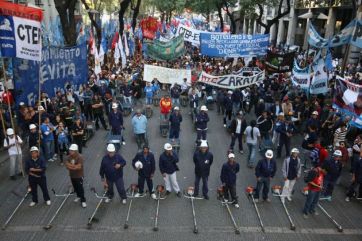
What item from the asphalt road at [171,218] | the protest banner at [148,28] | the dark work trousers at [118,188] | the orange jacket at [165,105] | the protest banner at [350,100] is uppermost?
the protest banner at [148,28]

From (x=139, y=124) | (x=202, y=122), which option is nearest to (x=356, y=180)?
(x=202, y=122)

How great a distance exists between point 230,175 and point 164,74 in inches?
427

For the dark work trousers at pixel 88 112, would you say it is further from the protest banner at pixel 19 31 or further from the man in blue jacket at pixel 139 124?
the protest banner at pixel 19 31

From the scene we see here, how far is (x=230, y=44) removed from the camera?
1955 centimetres

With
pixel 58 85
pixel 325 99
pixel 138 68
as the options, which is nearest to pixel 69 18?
pixel 58 85

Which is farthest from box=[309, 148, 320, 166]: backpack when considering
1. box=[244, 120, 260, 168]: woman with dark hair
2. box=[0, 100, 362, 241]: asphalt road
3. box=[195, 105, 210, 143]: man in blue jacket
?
box=[195, 105, 210, 143]: man in blue jacket

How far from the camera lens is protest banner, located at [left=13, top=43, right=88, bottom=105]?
11.7m

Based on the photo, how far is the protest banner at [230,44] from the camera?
765 inches

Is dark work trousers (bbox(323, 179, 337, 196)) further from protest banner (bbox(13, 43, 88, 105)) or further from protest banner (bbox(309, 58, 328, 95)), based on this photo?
protest banner (bbox(13, 43, 88, 105))

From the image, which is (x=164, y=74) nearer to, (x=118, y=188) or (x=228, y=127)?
(x=228, y=127)

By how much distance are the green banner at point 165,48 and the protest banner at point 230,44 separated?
3.20 m

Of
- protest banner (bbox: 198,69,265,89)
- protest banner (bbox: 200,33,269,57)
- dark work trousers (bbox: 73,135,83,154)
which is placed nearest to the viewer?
dark work trousers (bbox: 73,135,83,154)

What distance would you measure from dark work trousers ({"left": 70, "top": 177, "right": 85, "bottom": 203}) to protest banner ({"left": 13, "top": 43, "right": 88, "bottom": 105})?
14.2 ft

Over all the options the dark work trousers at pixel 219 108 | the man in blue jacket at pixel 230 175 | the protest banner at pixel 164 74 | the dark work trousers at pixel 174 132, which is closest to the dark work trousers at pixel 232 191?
the man in blue jacket at pixel 230 175
